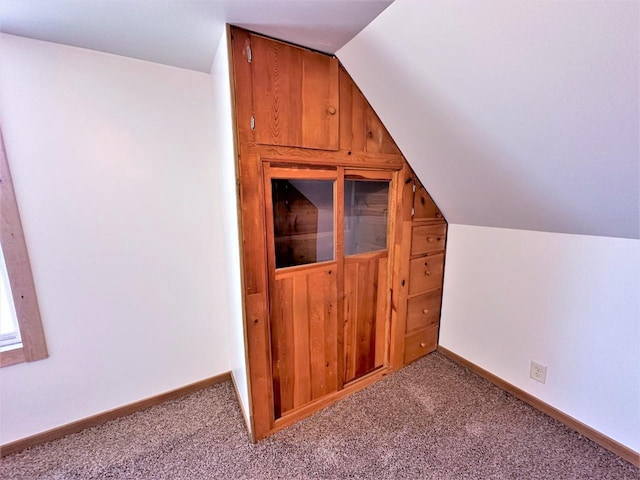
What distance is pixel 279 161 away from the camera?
141 centimetres

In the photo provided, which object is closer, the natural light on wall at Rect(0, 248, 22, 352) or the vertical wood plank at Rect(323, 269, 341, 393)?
the natural light on wall at Rect(0, 248, 22, 352)

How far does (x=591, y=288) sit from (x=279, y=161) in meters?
1.87

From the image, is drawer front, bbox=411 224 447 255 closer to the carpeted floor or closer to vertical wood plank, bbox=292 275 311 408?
vertical wood plank, bbox=292 275 311 408

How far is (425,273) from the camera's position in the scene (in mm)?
2205

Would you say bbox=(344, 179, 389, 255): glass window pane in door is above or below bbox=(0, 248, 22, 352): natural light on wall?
above

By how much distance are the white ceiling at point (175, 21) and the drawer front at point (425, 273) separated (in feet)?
5.14

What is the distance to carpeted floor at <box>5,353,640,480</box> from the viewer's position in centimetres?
139

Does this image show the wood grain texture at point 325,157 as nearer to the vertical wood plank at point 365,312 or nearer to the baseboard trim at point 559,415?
the vertical wood plank at point 365,312

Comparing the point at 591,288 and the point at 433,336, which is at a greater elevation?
the point at 591,288

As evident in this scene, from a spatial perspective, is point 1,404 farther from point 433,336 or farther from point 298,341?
point 433,336

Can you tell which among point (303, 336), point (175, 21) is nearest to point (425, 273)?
point (303, 336)

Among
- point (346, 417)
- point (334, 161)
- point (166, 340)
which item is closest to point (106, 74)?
point (334, 161)

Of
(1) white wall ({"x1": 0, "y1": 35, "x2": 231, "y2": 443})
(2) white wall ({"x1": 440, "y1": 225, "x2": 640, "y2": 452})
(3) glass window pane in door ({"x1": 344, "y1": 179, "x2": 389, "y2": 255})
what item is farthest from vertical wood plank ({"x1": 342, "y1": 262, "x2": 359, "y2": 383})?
(2) white wall ({"x1": 440, "y1": 225, "x2": 640, "y2": 452})

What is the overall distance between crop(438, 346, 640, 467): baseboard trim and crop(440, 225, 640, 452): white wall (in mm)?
29
